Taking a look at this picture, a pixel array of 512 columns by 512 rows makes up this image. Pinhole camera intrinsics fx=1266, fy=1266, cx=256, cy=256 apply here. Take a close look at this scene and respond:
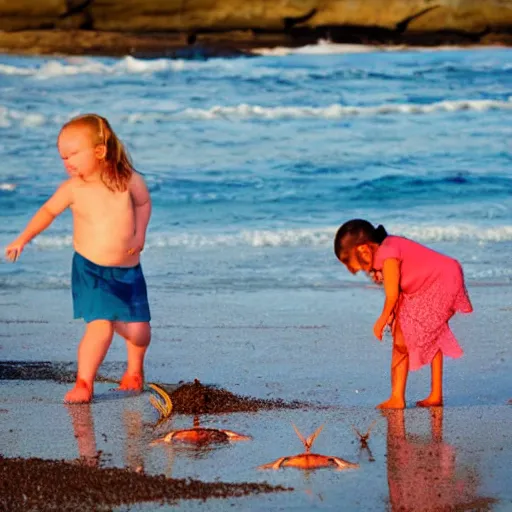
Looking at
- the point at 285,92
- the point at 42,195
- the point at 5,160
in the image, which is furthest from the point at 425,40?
the point at 42,195

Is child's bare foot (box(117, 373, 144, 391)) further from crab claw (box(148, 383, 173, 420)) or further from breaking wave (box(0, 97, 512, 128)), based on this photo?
breaking wave (box(0, 97, 512, 128))

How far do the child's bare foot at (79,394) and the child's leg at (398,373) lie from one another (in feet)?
3.43

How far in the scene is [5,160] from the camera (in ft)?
59.3

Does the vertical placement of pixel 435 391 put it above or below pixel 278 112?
below

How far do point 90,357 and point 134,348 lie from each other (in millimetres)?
223

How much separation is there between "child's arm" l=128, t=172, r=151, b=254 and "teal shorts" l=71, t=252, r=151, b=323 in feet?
0.38

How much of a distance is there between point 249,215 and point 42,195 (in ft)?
9.95

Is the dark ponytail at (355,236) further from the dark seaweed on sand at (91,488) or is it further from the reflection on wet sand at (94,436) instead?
the dark seaweed on sand at (91,488)

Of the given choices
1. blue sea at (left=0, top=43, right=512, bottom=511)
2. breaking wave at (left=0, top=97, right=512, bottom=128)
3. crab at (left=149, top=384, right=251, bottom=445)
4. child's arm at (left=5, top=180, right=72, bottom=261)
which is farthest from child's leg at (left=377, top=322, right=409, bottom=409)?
breaking wave at (left=0, top=97, right=512, bottom=128)

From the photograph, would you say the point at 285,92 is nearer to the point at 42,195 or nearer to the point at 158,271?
the point at 42,195

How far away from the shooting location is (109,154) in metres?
4.71

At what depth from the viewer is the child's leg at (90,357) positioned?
4559mm

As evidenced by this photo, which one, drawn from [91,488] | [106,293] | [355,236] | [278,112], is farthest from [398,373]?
[278,112]

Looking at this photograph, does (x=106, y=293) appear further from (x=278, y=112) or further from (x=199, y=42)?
(x=199, y=42)
